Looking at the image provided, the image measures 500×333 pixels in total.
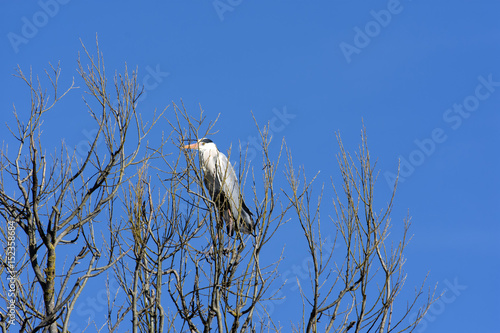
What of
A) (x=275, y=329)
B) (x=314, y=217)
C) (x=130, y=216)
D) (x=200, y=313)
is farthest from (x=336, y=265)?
(x=130, y=216)

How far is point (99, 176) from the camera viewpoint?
4918mm

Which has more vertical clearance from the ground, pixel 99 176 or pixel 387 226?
pixel 99 176

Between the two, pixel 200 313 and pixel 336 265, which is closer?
pixel 336 265

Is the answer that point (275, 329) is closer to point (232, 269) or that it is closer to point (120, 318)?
point (232, 269)

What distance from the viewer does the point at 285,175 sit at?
4.57 metres

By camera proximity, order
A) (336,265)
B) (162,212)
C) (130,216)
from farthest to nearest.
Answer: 1. (162,212)
2. (130,216)
3. (336,265)

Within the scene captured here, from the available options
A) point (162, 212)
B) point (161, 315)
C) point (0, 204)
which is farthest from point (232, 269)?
point (0, 204)

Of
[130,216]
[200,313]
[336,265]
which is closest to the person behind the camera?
[336,265]

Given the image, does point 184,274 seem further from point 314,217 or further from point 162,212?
point 314,217

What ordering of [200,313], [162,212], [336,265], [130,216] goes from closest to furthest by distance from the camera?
[336,265] → [200,313] → [130,216] → [162,212]

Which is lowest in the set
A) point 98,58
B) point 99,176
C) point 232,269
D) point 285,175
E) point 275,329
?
point 275,329

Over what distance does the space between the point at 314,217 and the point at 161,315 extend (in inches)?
61.6

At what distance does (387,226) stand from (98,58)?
9.46ft

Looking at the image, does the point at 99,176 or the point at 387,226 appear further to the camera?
the point at 99,176
